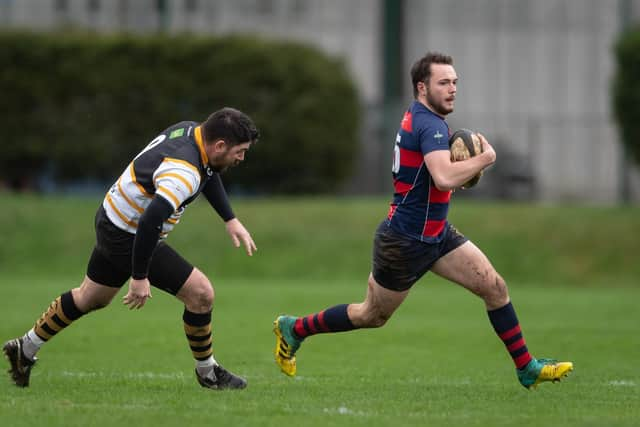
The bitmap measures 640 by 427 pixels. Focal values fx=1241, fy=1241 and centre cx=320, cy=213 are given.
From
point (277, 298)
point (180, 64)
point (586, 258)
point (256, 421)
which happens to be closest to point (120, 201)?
point (256, 421)

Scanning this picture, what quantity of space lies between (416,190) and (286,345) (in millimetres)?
1523

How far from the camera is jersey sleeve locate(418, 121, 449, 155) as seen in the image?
7.91 meters

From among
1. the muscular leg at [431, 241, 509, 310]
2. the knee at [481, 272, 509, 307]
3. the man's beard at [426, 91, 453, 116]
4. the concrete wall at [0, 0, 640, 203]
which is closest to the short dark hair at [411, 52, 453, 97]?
the man's beard at [426, 91, 453, 116]

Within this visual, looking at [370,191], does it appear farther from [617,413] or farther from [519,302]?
[617,413]

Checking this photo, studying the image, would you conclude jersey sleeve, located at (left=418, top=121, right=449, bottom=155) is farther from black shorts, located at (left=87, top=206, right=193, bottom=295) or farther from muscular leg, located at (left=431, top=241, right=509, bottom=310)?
black shorts, located at (left=87, top=206, right=193, bottom=295)

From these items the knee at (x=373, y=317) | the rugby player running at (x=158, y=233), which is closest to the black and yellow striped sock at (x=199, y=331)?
the rugby player running at (x=158, y=233)

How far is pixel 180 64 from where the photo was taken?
23609 mm

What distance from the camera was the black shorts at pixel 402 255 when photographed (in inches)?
324

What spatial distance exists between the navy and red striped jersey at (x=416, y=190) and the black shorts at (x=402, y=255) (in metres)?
0.05

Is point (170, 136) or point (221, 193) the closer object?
point (170, 136)

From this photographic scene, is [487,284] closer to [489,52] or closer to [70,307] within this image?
[70,307]

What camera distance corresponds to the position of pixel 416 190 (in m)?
8.20

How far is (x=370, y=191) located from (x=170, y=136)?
55.7 ft

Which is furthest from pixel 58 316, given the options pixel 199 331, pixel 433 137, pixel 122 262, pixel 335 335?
pixel 335 335
